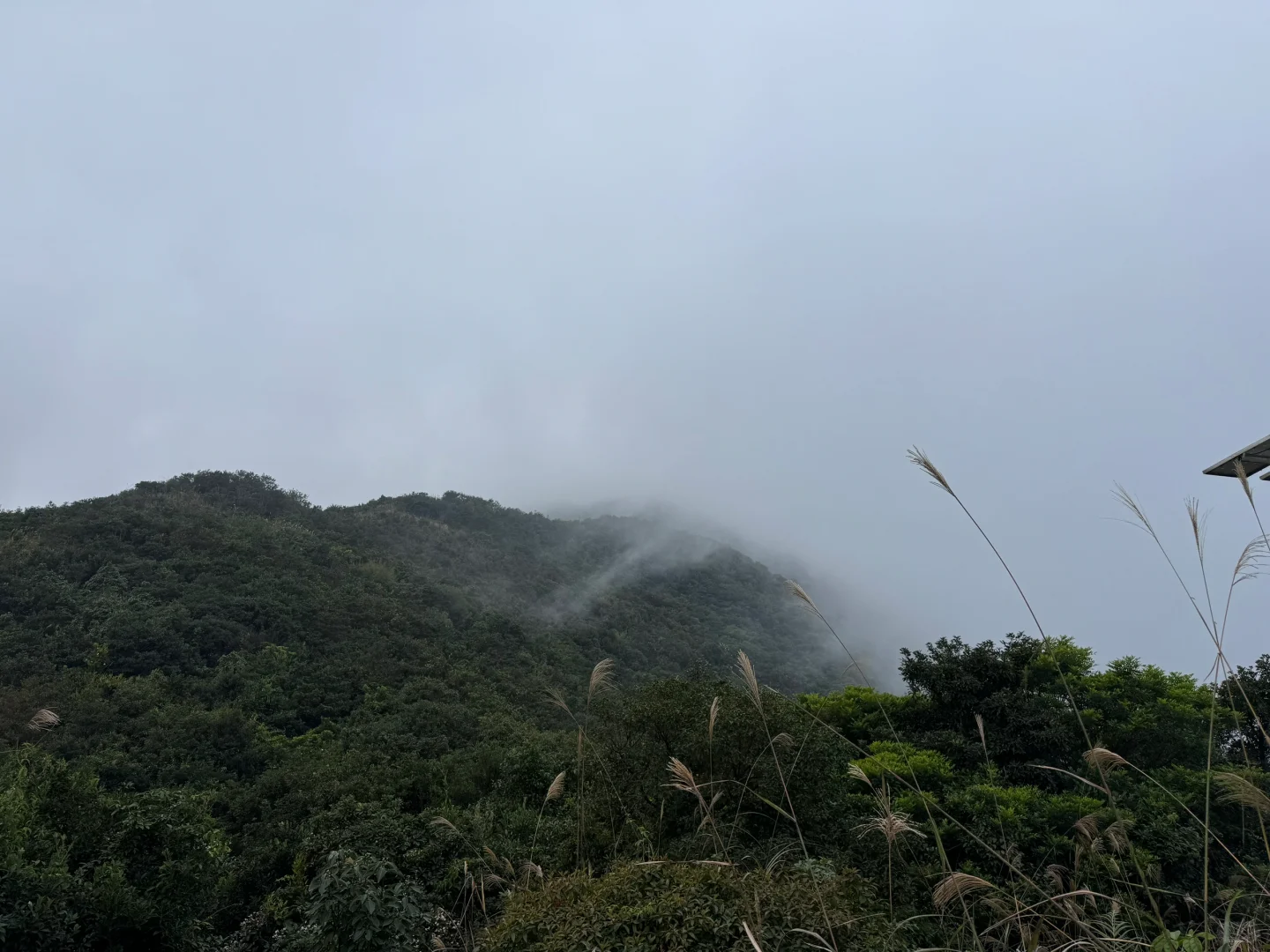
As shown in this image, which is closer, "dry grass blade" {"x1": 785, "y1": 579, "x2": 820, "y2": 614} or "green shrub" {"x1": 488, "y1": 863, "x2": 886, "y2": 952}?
"dry grass blade" {"x1": 785, "y1": 579, "x2": 820, "y2": 614}

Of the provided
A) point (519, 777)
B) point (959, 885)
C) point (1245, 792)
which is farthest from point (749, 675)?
point (519, 777)

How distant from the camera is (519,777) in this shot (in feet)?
47.2

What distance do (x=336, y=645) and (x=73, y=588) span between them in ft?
27.2

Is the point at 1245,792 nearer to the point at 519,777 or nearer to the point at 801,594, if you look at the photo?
the point at 801,594

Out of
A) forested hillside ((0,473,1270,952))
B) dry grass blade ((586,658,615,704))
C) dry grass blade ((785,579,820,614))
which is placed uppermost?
dry grass blade ((785,579,820,614))

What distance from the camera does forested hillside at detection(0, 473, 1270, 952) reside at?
347 centimetres

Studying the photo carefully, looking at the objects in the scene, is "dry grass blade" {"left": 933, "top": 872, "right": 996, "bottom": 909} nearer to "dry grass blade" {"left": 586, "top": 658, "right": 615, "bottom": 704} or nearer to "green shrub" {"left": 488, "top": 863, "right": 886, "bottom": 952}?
Answer: "green shrub" {"left": 488, "top": 863, "right": 886, "bottom": 952}

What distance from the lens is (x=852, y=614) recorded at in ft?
204

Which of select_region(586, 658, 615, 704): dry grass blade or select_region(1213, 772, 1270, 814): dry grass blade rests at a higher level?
select_region(586, 658, 615, 704): dry grass blade

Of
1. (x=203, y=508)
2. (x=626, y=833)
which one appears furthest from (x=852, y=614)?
(x=626, y=833)

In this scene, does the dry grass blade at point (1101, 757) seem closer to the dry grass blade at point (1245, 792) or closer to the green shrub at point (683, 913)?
the dry grass blade at point (1245, 792)

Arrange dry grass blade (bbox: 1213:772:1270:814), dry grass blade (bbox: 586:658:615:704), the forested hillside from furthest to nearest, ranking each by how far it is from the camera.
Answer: dry grass blade (bbox: 586:658:615:704), the forested hillside, dry grass blade (bbox: 1213:772:1270:814)

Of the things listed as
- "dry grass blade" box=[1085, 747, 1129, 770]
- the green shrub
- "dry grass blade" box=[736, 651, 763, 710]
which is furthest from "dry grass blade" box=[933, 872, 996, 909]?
the green shrub

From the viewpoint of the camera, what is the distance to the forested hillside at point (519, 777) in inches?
137
